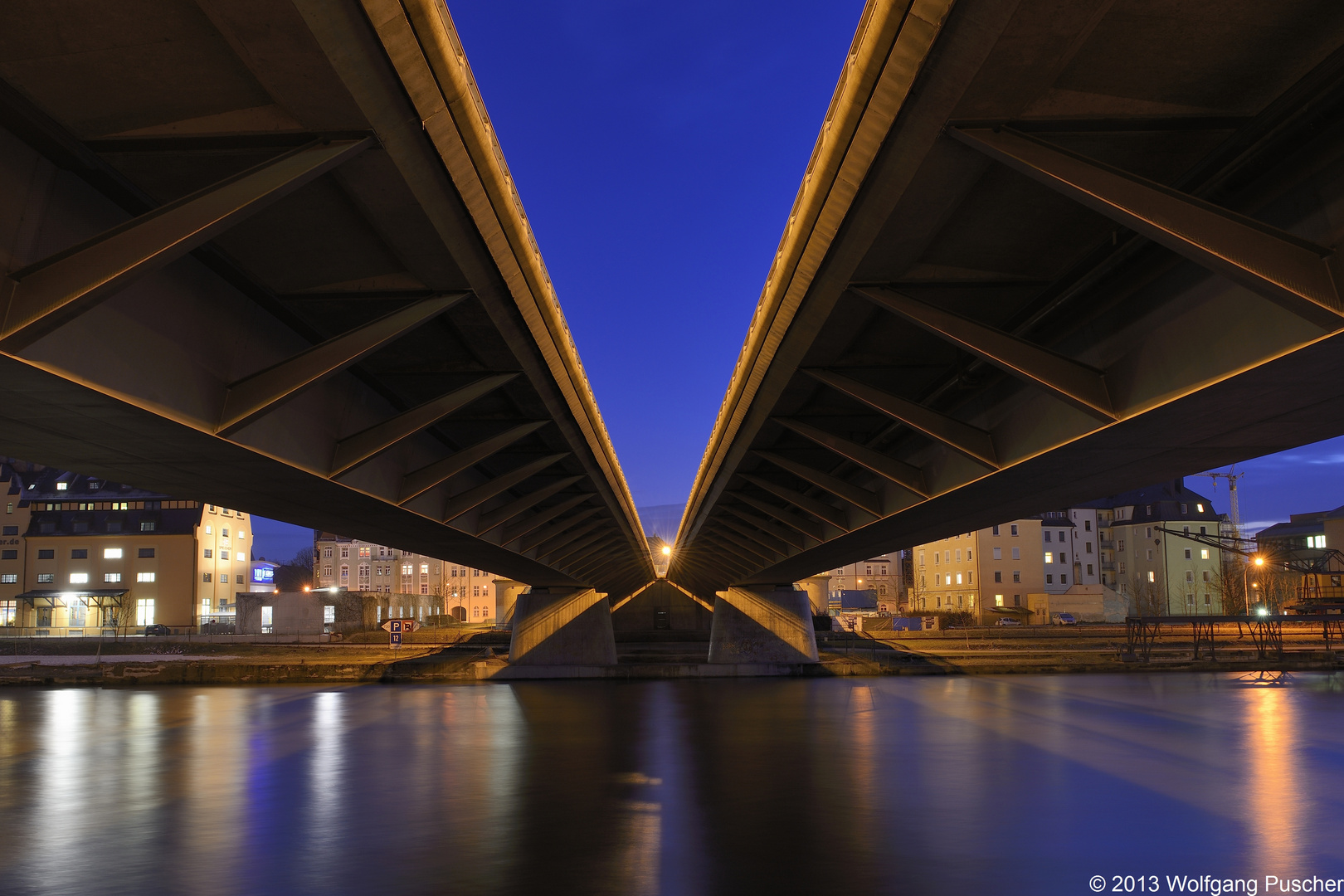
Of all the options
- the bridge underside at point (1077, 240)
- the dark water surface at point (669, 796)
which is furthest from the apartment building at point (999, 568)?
the bridge underside at point (1077, 240)

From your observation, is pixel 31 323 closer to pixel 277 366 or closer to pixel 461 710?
pixel 277 366

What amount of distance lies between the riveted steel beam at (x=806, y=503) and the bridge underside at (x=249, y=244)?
9296 mm

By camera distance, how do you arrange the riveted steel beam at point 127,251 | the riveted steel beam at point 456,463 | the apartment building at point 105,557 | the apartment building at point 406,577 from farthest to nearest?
the apartment building at point 406,577 → the apartment building at point 105,557 → the riveted steel beam at point 456,463 → the riveted steel beam at point 127,251

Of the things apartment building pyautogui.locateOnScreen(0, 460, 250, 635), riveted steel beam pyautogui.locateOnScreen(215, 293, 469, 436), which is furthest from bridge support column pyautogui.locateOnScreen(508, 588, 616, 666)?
apartment building pyautogui.locateOnScreen(0, 460, 250, 635)

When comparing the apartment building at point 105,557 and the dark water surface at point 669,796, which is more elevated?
the apartment building at point 105,557

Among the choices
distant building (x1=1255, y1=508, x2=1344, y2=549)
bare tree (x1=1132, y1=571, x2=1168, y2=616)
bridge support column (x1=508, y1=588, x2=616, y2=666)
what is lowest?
bare tree (x1=1132, y1=571, x2=1168, y2=616)

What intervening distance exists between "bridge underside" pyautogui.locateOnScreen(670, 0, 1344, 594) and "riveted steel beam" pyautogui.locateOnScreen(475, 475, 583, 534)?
934 cm

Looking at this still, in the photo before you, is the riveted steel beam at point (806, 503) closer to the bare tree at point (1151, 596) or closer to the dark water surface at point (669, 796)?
the dark water surface at point (669, 796)

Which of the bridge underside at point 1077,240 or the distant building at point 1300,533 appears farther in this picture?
the distant building at point 1300,533

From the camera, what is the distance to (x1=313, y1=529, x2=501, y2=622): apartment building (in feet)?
440

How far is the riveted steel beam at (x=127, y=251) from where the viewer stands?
7.20 metres

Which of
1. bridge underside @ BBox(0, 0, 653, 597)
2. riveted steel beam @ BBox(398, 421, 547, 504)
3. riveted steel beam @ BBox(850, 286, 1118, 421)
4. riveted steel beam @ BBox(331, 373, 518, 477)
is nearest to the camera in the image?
bridge underside @ BBox(0, 0, 653, 597)

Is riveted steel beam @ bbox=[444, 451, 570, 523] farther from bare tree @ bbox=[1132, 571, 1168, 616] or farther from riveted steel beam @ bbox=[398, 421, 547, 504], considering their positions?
bare tree @ bbox=[1132, 571, 1168, 616]

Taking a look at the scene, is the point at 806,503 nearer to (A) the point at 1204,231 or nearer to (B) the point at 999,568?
(A) the point at 1204,231
